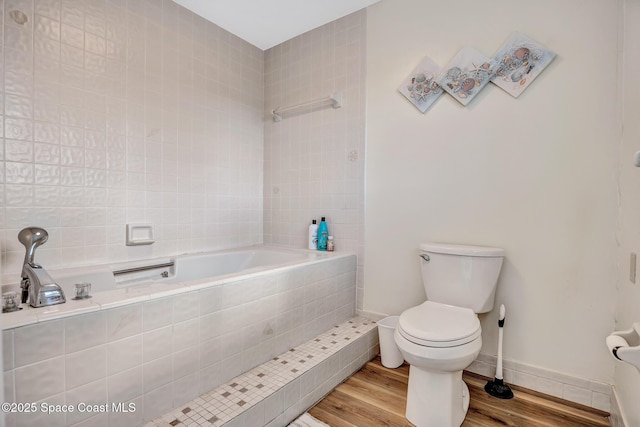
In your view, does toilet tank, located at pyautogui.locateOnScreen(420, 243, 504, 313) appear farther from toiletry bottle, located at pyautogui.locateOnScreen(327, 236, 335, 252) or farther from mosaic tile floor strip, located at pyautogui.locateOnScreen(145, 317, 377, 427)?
toiletry bottle, located at pyautogui.locateOnScreen(327, 236, 335, 252)

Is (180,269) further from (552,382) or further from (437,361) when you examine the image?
(552,382)

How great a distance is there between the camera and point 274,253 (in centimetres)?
245

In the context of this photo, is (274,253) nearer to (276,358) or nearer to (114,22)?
(276,358)

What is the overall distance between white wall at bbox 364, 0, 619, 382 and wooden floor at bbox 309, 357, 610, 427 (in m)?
0.18

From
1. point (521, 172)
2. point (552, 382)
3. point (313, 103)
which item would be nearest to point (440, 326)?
point (552, 382)

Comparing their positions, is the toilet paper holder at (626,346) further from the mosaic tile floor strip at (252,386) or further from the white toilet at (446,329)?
the mosaic tile floor strip at (252,386)

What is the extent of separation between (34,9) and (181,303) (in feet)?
5.45

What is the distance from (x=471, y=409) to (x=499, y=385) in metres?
0.25

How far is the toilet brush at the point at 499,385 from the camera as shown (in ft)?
5.40

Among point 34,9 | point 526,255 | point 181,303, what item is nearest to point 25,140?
point 34,9

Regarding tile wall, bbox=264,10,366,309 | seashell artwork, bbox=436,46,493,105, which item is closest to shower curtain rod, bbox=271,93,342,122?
tile wall, bbox=264,10,366,309

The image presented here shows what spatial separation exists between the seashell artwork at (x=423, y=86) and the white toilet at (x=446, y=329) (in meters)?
0.91

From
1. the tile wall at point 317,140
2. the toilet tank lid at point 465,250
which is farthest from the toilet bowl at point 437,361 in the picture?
the tile wall at point 317,140

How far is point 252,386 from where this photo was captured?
56.2 inches
